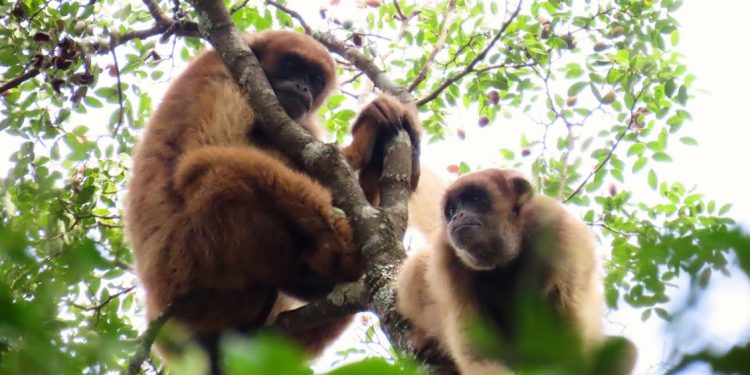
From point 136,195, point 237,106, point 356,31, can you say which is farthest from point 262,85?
point 356,31

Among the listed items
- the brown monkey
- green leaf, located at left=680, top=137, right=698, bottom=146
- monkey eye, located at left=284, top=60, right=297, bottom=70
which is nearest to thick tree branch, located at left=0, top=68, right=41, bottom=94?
the brown monkey

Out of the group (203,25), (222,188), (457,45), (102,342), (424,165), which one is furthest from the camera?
(457,45)

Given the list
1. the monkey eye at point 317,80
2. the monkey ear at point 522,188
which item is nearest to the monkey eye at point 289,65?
the monkey eye at point 317,80

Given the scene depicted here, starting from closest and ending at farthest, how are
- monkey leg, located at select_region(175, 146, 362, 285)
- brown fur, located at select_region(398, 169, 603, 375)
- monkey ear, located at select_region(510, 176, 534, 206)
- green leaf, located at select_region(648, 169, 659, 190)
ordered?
brown fur, located at select_region(398, 169, 603, 375)
monkey leg, located at select_region(175, 146, 362, 285)
monkey ear, located at select_region(510, 176, 534, 206)
green leaf, located at select_region(648, 169, 659, 190)

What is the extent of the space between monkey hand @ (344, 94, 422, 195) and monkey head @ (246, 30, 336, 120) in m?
0.76

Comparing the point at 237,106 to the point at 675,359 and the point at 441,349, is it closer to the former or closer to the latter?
the point at 441,349

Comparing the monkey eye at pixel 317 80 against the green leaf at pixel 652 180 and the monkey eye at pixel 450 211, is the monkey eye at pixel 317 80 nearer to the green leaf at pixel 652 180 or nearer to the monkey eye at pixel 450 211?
the monkey eye at pixel 450 211

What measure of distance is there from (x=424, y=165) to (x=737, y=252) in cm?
672

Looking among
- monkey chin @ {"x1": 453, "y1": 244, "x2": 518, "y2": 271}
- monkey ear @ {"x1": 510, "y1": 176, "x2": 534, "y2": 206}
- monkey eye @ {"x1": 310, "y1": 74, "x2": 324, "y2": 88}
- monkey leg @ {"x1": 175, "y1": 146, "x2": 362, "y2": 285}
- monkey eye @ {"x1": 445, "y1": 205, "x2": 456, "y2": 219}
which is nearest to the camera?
monkey leg @ {"x1": 175, "y1": 146, "x2": 362, "y2": 285}

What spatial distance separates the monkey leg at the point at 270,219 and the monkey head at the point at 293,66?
1397 millimetres

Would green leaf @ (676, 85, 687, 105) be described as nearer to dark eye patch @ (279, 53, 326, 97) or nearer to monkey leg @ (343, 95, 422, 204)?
monkey leg @ (343, 95, 422, 204)

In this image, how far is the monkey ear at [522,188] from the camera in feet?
18.4

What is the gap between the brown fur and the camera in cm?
461

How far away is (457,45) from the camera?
9297 mm
